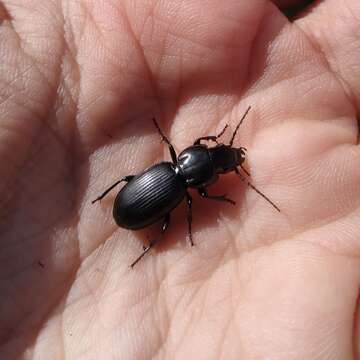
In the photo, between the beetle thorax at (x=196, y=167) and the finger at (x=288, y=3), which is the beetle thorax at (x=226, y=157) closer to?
the beetle thorax at (x=196, y=167)

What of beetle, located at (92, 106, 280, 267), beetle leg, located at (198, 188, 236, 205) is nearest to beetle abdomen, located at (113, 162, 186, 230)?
beetle, located at (92, 106, 280, 267)

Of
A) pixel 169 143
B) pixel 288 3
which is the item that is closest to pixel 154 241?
pixel 169 143

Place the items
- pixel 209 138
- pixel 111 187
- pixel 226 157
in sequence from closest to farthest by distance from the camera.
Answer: pixel 111 187
pixel 226 157
pixel 209 138

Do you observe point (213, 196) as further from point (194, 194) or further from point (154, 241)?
point (154, 241)

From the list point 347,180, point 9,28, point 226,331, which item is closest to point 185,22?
point 9,28

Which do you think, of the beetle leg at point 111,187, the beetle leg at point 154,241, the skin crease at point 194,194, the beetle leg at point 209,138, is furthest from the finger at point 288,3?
the beetle leg at point 154,241

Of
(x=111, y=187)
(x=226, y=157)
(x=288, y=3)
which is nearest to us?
(x=111, y=187)

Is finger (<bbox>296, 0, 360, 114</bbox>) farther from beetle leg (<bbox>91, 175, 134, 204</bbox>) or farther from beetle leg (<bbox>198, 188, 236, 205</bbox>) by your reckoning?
beetle leg (<bbox>91, 175, 134, 204</bbox>)
